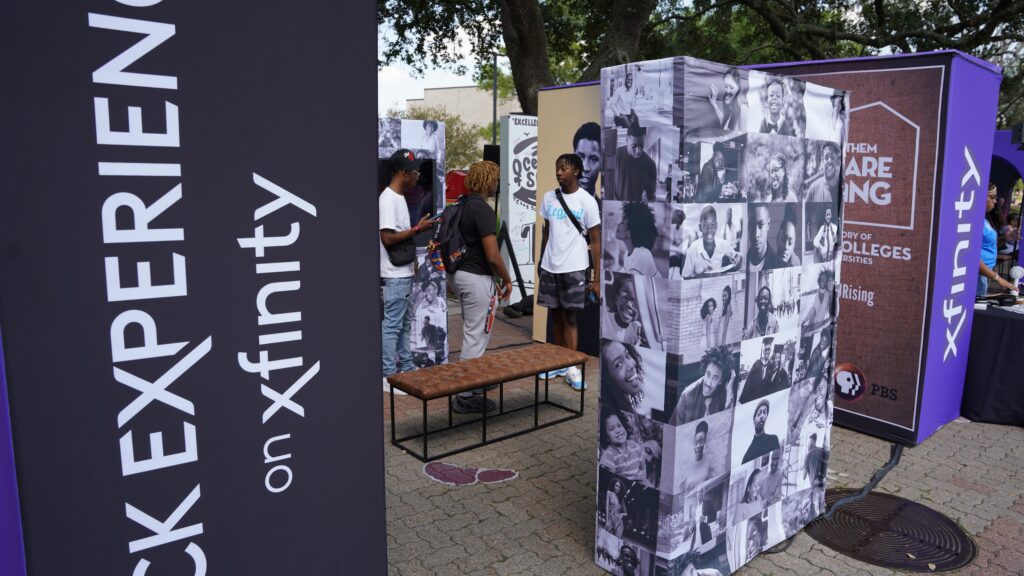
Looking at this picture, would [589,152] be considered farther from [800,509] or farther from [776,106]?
[800,509]

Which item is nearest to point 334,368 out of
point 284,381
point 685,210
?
point 284,381

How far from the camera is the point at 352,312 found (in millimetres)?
1904

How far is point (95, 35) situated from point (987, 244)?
26.0 feet

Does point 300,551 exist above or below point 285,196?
below

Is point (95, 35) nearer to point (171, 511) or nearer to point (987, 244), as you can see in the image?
point (171, 511)

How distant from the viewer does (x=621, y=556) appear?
340cm

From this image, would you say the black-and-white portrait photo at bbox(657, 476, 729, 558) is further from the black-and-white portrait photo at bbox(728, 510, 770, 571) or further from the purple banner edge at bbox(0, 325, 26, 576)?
the purple banner edge at bbox(0, 325, 26, 576)

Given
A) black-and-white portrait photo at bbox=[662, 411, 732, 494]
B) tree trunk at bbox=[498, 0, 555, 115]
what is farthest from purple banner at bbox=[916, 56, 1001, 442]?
tree trunk at bbox=[498, 0, 555, 115]

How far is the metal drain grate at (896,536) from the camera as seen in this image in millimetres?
3762

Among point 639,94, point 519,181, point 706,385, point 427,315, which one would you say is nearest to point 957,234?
point 706,385

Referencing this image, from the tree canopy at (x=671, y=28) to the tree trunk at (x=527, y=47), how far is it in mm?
17

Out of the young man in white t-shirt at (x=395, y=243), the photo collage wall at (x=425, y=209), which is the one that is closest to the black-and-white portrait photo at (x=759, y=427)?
the young man in white t-shirt at (x=395, y=243)

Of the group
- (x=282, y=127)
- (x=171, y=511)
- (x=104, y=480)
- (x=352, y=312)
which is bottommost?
(x=171, y=511)

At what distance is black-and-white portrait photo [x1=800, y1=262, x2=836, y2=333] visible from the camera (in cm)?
376
